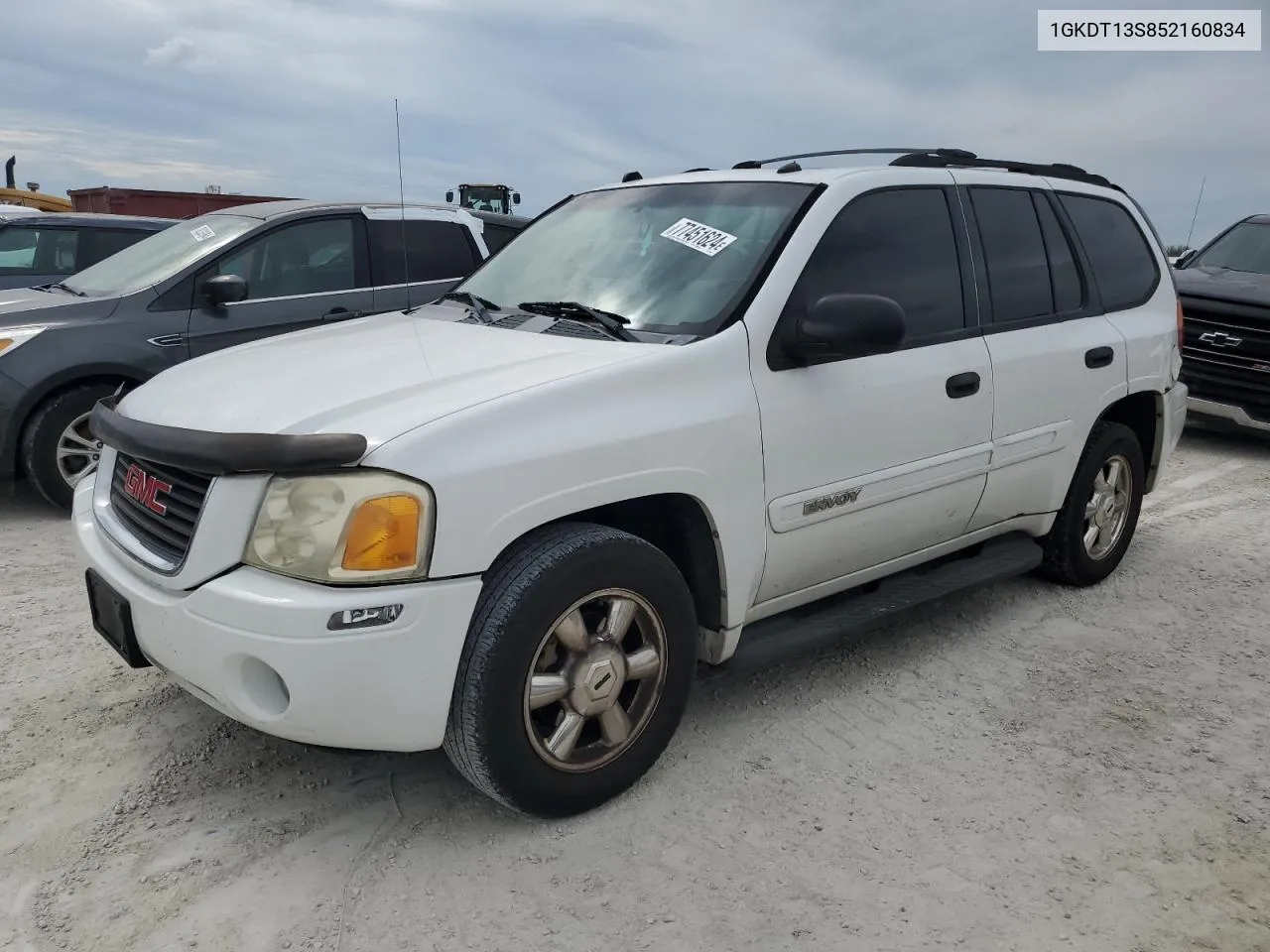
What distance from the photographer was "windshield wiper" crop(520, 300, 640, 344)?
9.80ft

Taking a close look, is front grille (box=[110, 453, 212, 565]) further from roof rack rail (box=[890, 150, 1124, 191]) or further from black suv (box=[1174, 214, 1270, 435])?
black suv (box=[1174, 214, 1270, 435])

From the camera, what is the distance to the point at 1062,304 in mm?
4082

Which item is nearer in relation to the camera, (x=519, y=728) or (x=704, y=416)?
(x=519, y=728)

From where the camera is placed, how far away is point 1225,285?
320 inches

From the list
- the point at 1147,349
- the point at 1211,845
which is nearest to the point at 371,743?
the point at 1211,845

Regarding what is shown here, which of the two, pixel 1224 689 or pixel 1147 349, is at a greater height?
pixel 1147 349

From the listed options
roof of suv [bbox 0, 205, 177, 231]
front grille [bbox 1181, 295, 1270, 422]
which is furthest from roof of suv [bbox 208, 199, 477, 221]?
front grille [bbox 1181, 295, 1270, 422]

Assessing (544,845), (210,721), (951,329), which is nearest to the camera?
(544,845)

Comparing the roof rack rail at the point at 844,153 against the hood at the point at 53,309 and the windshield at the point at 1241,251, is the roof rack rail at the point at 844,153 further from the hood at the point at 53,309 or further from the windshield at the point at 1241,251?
the windshield at the point at 1241,251

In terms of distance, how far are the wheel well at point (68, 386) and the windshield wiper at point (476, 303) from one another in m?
2.66

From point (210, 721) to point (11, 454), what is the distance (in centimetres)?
300

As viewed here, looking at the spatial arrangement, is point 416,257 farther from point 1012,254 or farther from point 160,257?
point 1012,254

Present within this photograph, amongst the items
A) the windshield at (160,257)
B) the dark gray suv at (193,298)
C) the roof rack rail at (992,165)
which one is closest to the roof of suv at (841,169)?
the roof rack rail at (992,165)

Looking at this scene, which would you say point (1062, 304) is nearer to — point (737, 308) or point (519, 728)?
point (737, 308)
